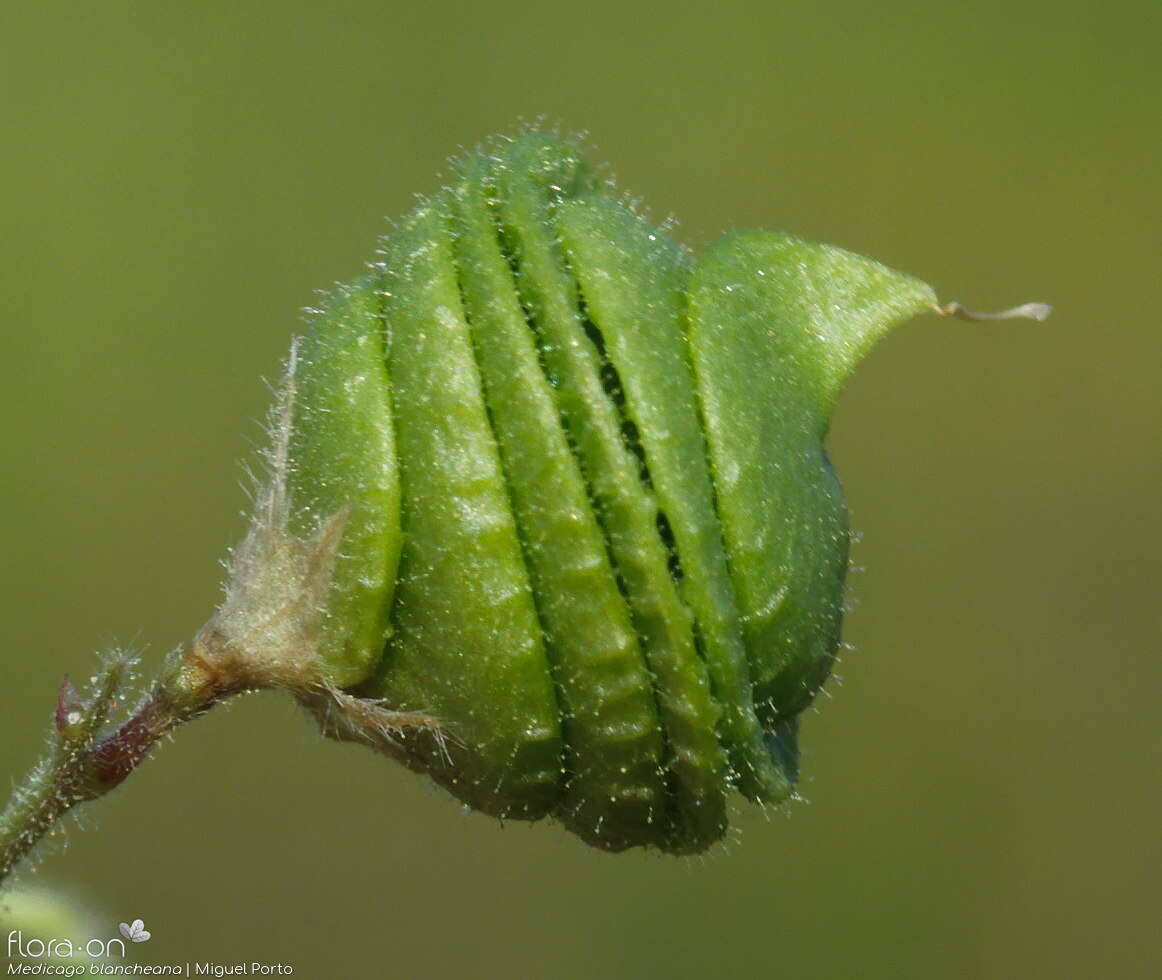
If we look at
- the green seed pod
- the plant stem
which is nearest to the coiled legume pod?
the green seed pod

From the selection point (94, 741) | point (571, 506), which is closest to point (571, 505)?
point (571, 506)

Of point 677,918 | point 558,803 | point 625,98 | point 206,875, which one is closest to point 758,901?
point 677,918

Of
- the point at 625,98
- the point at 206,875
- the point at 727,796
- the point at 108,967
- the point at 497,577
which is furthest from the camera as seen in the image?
the point at 625,98

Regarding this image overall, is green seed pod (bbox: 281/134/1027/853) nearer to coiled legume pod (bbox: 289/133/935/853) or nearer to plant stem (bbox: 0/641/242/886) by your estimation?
coiled legume pod (bbox: 289/133/935/853)

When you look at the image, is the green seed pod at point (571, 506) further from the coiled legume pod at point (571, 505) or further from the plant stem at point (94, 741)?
the plant stem at point (94, 741)

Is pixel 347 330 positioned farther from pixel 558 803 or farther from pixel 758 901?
pixel 758 901

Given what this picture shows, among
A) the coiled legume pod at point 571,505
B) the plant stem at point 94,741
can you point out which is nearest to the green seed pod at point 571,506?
the coiled legume pod at point 571,505

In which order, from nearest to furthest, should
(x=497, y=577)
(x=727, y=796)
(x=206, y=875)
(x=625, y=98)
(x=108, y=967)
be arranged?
(x=497, y=577)
(x=727, y=796)
(x=108, y=967)
(x=206, y=875)
(x=625, y=98)
